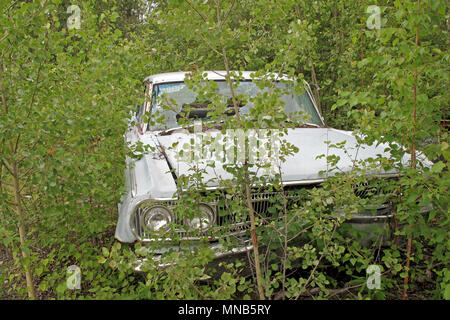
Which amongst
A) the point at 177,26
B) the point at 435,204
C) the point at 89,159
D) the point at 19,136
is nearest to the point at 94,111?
the point at 89,159

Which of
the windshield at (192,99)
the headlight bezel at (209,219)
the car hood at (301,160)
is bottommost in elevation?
the headlight bezel at (209,219)

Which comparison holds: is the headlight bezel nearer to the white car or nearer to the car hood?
the white car

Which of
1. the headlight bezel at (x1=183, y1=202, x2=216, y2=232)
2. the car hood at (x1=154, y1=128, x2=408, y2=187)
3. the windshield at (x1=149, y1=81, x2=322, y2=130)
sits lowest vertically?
the headlight bezel at (x1=183, y1=202, x2=216, y2=232)

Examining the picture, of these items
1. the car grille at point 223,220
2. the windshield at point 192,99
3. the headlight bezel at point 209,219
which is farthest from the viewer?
the windshield at point 192,99

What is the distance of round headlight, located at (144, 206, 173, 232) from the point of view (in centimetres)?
248

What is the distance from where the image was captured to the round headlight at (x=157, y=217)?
8.14 ft

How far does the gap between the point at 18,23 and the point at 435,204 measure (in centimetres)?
266

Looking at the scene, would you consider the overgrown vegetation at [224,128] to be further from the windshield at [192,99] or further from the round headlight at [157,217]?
the windshield at [192,99]

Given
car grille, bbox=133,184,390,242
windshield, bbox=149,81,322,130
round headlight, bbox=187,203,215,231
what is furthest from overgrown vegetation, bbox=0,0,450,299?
windshield, bbox=149,81,322,130

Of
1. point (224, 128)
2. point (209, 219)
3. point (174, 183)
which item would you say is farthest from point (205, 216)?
point (224, 128)

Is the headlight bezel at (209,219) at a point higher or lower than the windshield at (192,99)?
lower

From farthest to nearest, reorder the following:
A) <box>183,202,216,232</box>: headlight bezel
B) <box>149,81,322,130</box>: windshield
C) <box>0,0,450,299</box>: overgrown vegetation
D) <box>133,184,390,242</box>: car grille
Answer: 1. <box>149,81,322,130</box>: windshield
2. <box>183,202,216,232</box>: headlight bezel
3. <box>133,184,390,242</box>: car grille
4. <box>0,0,450,299</box>: overgrown vegetation

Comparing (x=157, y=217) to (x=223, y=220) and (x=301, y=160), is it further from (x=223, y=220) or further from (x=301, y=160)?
(x=301, y=160)

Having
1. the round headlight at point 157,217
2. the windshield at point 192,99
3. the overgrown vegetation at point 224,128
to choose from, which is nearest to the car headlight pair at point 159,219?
the round headlight at point 157,217
